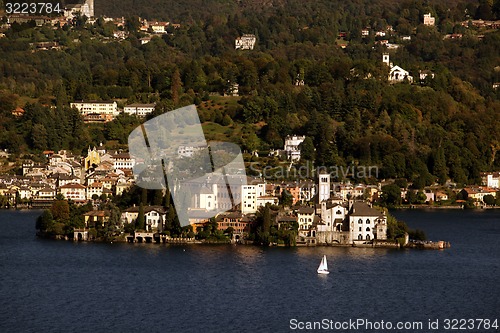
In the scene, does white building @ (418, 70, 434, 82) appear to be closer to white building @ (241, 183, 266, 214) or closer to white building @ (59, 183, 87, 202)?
white building @ (59, 183, 87, 202)

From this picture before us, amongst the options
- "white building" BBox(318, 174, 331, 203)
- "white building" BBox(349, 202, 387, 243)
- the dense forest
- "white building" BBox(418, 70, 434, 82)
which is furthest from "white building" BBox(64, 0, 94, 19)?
"white building" BBox(349, 202, 387, 243)

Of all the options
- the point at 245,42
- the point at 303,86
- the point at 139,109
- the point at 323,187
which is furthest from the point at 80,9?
the point at 323,187

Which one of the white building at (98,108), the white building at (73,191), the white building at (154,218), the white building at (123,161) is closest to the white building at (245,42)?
the white building at (98,108)

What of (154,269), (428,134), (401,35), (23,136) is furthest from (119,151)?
(401,35)

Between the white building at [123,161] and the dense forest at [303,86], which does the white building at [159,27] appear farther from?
the white building at [123,161]

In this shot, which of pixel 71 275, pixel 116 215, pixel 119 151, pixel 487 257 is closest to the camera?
pixel 71 275

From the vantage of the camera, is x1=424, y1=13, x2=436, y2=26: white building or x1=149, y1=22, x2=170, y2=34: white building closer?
x1=424, y1=13, x2=436, y2=26: white building

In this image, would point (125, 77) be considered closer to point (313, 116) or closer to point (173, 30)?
point (313, 116)

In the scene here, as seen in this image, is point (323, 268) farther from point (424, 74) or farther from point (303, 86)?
point (424, 74)
